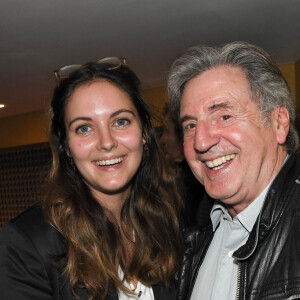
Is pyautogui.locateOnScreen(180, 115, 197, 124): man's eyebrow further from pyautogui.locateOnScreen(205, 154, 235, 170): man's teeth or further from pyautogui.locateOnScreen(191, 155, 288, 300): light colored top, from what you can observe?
pyautogui.locateOnScreen(191, 155, 288, 300): light colored top

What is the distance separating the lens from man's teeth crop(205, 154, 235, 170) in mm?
1512

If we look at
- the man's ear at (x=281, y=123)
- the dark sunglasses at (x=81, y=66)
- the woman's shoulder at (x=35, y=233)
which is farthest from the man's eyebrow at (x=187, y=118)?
the woman's shoulder at (x=35, y=233)

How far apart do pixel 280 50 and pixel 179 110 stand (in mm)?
4464

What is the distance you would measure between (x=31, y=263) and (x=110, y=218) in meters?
0.49

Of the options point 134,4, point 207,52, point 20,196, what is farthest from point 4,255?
point 20,196

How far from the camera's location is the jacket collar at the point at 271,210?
4.29 ft

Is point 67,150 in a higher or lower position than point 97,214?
higher

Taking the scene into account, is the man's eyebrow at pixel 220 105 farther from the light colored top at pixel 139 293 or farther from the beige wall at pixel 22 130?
the beige wall at pixel 22 130

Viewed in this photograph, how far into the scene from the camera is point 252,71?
5.02 feet

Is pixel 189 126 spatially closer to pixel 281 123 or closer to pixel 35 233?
pixel 281 123

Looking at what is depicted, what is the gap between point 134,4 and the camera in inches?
156

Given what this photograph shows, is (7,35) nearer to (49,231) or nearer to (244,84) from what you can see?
(49,231)

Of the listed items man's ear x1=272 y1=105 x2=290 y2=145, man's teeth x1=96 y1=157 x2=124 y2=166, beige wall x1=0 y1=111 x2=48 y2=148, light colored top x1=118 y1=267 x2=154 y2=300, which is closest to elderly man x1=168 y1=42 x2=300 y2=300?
man's ear x1=272 y1=105 x2=290 y2=145

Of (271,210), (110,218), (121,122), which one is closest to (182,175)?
(110,218)
